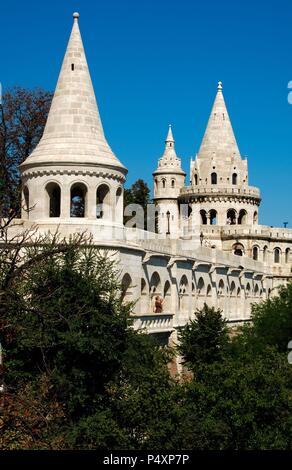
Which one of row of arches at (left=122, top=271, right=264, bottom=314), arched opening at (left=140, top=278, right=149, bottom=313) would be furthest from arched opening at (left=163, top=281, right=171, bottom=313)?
arched opening at (left=140, top=278, right=149, bottom=313)

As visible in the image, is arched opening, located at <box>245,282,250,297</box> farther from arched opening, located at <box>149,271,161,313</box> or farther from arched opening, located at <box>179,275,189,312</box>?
arched opening, located at <box>149,271,161,313</box>

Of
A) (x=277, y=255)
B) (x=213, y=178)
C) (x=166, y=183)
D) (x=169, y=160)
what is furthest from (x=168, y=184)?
(x=277, y=255)

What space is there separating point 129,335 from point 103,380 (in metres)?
1.55

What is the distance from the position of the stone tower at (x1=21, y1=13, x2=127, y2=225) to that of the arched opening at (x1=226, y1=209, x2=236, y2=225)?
3232 cm

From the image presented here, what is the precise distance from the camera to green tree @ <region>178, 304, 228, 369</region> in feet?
100.0

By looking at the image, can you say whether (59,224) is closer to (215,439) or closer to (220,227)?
(215,439)

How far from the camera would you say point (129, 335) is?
853 inches

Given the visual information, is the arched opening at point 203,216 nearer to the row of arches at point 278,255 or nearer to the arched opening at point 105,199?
the row of arches at point 278,255

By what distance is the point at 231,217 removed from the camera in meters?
60.4

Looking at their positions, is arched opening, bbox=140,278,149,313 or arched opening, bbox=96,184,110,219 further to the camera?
arched opening, bbox=140,278,149,313

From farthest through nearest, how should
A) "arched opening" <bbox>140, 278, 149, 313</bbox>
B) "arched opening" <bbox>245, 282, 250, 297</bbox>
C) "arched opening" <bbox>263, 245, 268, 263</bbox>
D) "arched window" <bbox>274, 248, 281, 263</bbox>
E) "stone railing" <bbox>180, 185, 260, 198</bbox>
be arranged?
1. "stone railing" <bbox>180, 185, 260, 198</bbox>
2. "arched window" <bbox>274, 248, 281, 263</bbox>
3. "arched opening" <bbox>263, 245, 268, 263</bbox>
4. "arched opening" <bbox>245, 282, 250, 297</bbox>
5. "arched opening" <bbox>140, 278, 149, 313</bbox>

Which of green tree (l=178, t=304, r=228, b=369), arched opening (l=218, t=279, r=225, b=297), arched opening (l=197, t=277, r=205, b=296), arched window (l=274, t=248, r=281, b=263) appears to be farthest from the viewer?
arched window (l=274, t=248, r=281, b=263)
